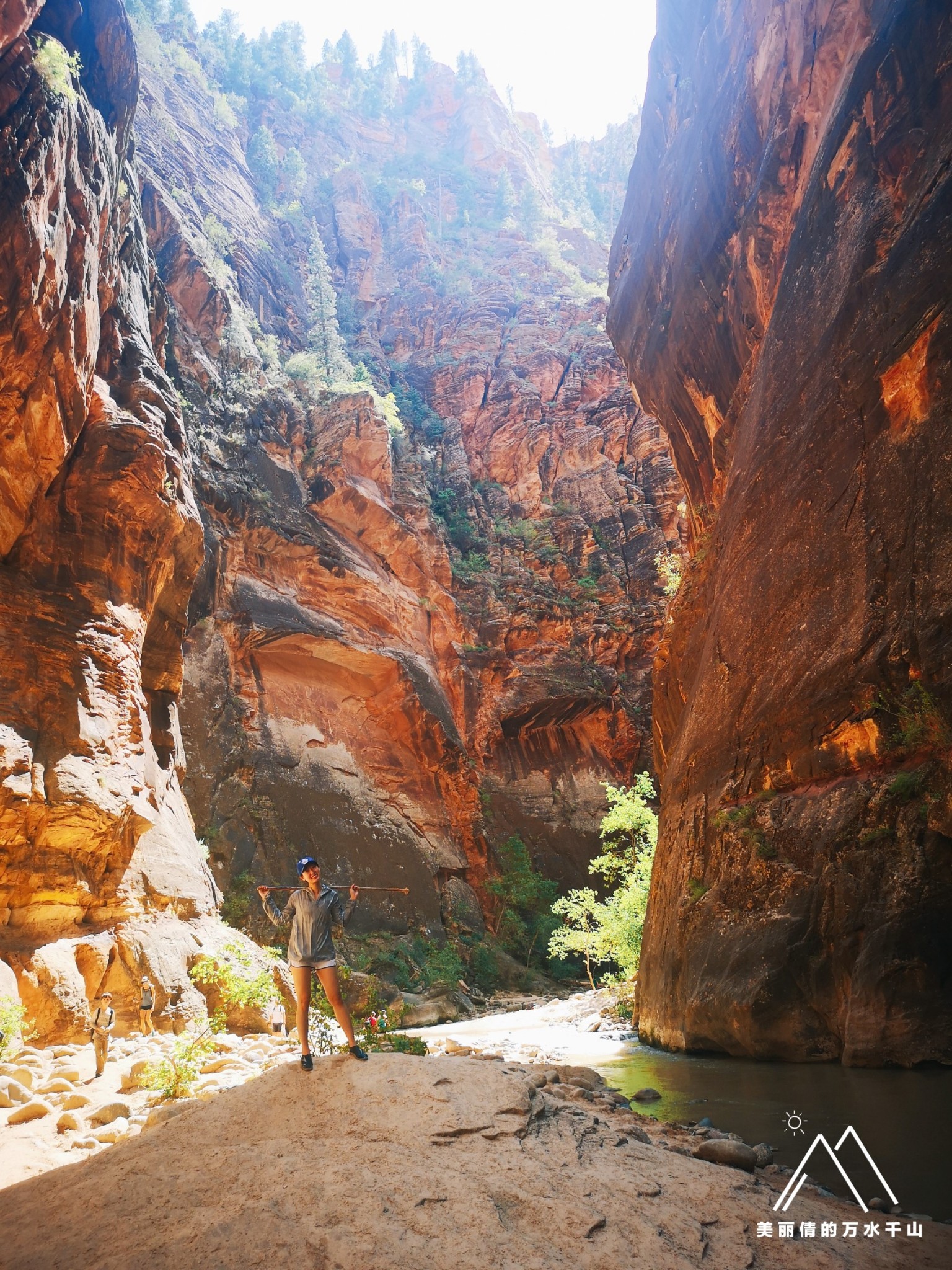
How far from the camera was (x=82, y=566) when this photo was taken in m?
13.7

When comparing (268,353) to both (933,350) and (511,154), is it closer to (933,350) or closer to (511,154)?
(933,350)

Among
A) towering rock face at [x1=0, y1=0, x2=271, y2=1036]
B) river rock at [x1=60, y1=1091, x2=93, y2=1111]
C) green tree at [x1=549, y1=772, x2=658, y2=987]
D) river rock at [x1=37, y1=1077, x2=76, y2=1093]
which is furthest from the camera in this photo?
green tree at [x1=549, y1=772, x2=658, y2=987]

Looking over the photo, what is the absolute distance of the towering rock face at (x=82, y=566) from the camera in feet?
34.8

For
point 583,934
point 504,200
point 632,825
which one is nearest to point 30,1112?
point 583,934

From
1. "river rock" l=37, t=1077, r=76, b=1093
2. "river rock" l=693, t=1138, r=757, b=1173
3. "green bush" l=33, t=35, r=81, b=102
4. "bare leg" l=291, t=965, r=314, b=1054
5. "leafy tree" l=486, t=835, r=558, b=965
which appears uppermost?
"green bush" l=33, t=35, r=81, b=102

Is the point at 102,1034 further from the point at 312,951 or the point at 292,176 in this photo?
the point at 292,176

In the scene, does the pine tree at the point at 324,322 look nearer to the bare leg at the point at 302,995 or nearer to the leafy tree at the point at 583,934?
the leafy tree at the point at 583,934

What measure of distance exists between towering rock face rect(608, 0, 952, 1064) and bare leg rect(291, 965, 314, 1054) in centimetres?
525

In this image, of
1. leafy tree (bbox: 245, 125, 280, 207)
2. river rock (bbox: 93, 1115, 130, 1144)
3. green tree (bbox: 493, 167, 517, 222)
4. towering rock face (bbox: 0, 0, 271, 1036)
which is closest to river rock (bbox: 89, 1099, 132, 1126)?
river rock (bbox: 93, 1115, 130, 1144)

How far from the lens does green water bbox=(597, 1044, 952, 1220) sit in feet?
14.5

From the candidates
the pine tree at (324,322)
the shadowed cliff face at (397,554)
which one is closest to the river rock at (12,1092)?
the shadowed cliff face at (397,554)

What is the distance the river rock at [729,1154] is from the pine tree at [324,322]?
37.2 meters

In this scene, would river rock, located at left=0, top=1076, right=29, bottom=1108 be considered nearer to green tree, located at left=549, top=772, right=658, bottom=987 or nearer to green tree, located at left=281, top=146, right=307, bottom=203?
green tree, located at left=549, top=772, right=658, bottom=987

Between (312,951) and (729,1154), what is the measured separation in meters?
3.23
